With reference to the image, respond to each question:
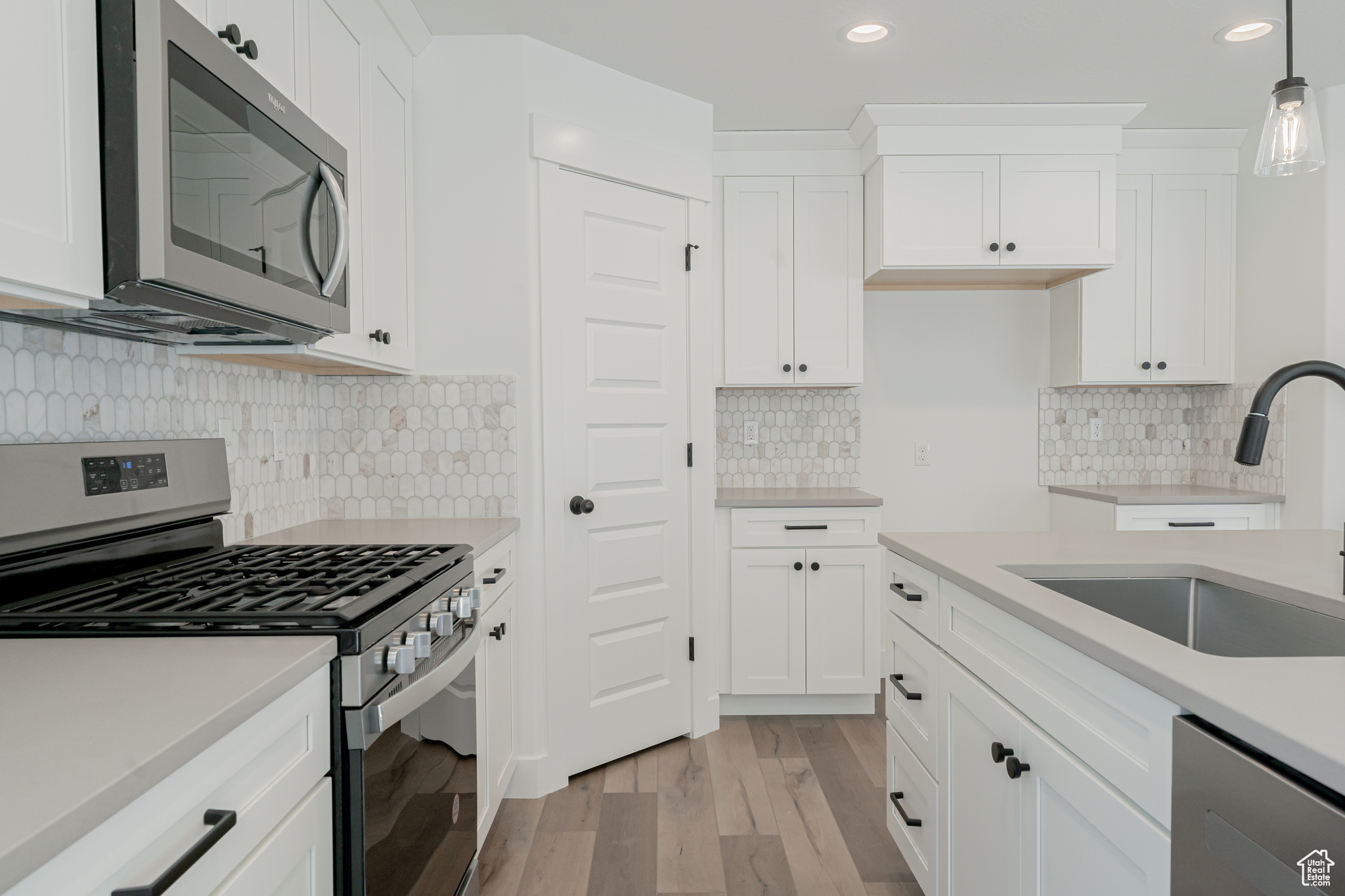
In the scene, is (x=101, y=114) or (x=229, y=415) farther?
(x=229, y=415)

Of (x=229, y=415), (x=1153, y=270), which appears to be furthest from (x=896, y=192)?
(x=229, y=415)

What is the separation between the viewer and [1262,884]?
729 millimetres

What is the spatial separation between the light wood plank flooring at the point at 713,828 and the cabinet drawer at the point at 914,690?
1.52 ft

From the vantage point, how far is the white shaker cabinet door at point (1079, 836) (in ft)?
3.11

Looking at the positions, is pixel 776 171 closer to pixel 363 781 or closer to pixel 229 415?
pixel 229 415

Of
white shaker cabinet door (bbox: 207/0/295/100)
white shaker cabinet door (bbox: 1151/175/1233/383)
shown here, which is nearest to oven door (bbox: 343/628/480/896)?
white shaker cabinet door (bbox: 207/0/295/100)

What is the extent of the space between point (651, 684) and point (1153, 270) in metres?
2.93

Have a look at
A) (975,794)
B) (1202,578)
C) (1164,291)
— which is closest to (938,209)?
(1164,291)

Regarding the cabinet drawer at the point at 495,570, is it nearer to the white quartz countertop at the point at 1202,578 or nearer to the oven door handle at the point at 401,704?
the oven door handle at the point at 401,704

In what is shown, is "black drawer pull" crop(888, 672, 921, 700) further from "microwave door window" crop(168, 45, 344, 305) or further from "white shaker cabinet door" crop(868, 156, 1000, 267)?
"white shaker cabinet door" crop(868, 156, 1000, 267)

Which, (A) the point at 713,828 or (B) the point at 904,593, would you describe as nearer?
(B) the point at 904,593

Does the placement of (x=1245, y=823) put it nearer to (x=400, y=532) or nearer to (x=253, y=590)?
(x=253, y=590)

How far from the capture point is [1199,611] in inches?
61.9

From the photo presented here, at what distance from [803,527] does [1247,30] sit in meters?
2.32
